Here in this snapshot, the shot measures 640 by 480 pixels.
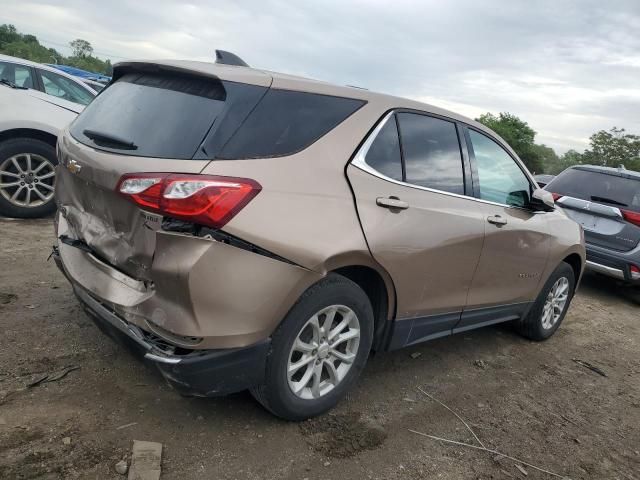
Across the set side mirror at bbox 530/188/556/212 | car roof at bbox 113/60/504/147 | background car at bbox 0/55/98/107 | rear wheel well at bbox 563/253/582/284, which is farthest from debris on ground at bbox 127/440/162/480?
background car at bbox 0/55/98/107

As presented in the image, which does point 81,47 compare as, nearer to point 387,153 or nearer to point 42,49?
point 42,49

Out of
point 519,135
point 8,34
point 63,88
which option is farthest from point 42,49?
point 63,88

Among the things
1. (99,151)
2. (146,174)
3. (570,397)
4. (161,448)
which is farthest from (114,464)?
(570,397)

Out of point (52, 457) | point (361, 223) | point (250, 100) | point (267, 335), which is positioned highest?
point (250, 100)

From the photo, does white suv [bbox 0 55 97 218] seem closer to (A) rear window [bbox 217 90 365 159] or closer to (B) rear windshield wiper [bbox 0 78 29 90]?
(B) rear windshield wiper [bbox 0 78 29 90]

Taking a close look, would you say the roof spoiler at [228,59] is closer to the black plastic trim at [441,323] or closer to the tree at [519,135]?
the black plastic trim at [441,323]

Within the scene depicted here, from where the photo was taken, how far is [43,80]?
6570 millimetres

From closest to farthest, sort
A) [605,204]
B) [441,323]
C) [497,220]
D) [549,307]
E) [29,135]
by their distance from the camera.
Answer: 1. [441,323]
2. [497,220]
3. [549,307]
4. [29,135]
5. [605,204]

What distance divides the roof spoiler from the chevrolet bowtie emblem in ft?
3.17

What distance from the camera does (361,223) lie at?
108 inches

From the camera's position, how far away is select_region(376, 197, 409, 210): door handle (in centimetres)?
288

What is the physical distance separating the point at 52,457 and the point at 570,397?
325 centimetres

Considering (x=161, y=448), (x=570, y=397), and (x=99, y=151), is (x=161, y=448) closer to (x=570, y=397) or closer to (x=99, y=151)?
(x=99, y=151)

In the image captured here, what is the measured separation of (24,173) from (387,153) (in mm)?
4513
